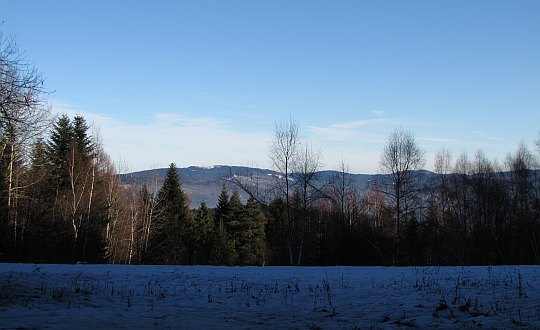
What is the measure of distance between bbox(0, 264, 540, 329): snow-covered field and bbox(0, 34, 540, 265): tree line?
1650 cm

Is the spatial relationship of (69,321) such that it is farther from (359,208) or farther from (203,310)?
(359,208)

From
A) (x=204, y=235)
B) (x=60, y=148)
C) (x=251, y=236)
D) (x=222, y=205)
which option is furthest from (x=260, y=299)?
(x=222, y=205)

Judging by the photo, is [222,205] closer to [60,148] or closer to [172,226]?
[172,226]

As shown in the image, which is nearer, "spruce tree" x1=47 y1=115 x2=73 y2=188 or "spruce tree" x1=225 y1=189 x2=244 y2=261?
"spruce tree" x1=47 y1=115 x2=73 y2=188

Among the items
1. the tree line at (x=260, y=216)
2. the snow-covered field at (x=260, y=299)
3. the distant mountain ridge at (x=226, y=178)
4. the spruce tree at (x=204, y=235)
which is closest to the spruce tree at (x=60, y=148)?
the tree line at (x=260, y=216)

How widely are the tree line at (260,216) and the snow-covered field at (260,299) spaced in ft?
54.1

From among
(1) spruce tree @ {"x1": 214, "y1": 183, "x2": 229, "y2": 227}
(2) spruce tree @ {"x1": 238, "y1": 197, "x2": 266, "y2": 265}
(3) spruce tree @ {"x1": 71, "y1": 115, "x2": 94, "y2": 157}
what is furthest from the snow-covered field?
(1) spruce tree @ {"x1": 214, "y1": 183, "x2": 229, "y2": 227}

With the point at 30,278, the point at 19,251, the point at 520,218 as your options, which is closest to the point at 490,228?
the point at 520,218

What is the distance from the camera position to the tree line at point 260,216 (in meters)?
38.4

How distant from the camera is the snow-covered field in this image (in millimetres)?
9742

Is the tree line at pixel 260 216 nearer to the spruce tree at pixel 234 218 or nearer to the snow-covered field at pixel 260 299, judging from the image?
the spruce tree at pixel 234 218

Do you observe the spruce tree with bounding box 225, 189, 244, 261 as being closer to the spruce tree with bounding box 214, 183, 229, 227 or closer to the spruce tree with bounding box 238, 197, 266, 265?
the spruce tree with bounding box 238, 197, 266, 265

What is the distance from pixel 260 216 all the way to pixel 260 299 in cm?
5341

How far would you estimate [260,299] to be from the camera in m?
13.1
